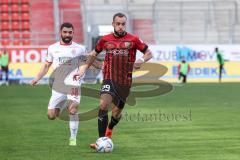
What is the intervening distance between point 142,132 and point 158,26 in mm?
30250

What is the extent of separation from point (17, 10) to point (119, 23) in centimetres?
3535

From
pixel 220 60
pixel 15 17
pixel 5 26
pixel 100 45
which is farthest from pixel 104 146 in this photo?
pixel 15 17

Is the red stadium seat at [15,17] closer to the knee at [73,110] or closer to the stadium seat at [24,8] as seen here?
the stadium seat at [24,8]

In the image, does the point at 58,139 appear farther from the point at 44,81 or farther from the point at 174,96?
the point at 44,81

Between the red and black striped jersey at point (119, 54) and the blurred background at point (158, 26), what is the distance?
29.8 metres

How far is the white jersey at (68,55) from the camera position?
13.5 meters

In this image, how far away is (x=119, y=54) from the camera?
41.5 ft

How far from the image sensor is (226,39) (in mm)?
45281

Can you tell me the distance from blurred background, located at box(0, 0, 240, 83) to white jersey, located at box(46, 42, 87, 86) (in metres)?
29.0

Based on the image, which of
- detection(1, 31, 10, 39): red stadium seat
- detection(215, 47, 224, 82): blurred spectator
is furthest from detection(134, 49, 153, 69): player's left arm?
detection(1, 31, 10, 39): red stadium seat

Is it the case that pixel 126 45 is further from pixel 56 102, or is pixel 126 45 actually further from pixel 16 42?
pixel 16 42

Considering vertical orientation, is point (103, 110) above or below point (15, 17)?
below

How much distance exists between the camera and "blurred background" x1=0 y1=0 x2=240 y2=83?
43188 mm

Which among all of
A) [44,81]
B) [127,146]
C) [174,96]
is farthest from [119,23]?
[44,81]
